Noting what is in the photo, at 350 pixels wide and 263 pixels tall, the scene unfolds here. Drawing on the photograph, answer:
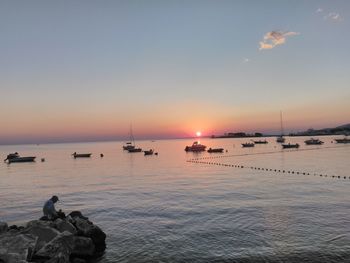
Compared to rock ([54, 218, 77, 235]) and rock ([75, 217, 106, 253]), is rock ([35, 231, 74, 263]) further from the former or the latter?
rock ([75, 217, 106, 253])

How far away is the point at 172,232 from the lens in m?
24.7

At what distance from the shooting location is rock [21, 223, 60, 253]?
1909cm

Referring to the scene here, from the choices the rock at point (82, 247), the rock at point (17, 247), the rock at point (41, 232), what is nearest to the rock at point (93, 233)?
the rock at point (82, 247)

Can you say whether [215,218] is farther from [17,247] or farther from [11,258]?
[11,258]

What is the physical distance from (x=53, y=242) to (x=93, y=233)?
3269 mm

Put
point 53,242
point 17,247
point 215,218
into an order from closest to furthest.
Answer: point 17,247 → point 53,242 → point 215,218

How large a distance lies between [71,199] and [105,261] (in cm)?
2556

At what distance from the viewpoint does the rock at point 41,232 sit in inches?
752

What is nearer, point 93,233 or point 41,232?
point 41,232

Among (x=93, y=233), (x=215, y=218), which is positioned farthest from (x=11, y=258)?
(x=215, y=218)

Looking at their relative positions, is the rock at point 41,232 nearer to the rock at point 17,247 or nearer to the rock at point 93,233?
the rock at point 17,247

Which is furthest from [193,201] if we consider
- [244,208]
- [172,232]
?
[172,232]

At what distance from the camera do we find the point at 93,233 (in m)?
21.5

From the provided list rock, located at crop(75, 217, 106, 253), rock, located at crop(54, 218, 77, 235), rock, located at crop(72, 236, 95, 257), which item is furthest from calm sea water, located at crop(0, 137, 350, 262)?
rock, located at crop(54, 218, 77, 235)
